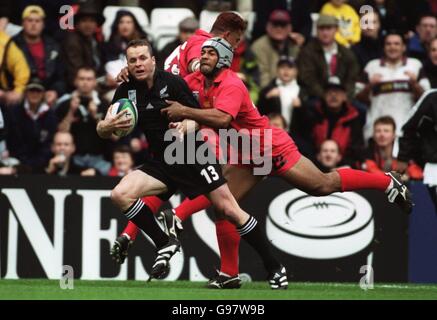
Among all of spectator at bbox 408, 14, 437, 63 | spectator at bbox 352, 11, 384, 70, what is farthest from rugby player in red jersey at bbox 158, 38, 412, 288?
spectator at bbox 408, 14, 437, 63

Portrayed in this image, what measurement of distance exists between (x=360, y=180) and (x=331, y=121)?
3686mm

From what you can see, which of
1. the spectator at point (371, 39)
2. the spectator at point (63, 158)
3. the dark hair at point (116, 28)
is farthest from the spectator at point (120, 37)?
the spectator at point (371, 39)

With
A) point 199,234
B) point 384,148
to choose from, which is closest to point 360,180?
point 199,234

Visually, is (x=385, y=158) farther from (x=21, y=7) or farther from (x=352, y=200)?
(x=21, y=7)

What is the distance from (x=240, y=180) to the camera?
11359 mm

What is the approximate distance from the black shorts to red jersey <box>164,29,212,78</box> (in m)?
1.09

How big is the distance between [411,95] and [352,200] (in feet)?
7.96

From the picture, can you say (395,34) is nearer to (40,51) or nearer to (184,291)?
(40,51)

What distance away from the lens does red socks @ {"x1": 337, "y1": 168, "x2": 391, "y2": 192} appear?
37.9ft

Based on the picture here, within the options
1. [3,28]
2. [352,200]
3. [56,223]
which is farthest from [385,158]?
[3,28]

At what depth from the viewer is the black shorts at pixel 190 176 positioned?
10906mm

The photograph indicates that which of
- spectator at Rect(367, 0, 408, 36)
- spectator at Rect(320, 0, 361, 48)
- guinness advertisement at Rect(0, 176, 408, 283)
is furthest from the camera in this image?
spectator at Rect(367, 0, 408, 36)

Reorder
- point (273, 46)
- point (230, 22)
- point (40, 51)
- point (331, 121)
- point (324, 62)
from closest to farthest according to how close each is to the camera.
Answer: point (230, 22) → point (331, 121) → point (40, 51) → point (324, 62) → point (273, 46)

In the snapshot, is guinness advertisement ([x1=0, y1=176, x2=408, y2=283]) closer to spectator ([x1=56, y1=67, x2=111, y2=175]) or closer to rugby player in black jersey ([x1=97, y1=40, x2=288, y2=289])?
spectator ([x1=56, y1=67, x2=111, y2=175])
